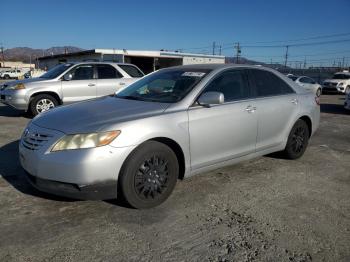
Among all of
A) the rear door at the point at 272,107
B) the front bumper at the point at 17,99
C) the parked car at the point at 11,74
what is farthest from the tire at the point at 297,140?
the parked car at the point at 11,74

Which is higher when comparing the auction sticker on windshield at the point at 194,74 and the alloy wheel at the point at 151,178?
the auction sticker on windshield at the point at 194,74

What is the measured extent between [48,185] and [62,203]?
0.47 metres

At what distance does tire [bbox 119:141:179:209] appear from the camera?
3.54 metres

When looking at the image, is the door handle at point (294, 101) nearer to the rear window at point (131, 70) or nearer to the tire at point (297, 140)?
the tire at point (297, 140)

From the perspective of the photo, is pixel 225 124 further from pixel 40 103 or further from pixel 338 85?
pixel 338 85

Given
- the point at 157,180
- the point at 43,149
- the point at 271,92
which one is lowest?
the point at 157,180

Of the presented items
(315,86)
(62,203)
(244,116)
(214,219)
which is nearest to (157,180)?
(214,219)

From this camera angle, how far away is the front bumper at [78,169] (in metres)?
3.33

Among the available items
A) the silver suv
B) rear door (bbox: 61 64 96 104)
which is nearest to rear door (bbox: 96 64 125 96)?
the silver suv

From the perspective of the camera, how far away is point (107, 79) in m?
10.6

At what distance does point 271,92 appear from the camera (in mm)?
5254

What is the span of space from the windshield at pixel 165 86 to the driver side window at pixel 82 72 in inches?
224

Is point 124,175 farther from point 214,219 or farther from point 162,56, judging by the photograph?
point 162,56

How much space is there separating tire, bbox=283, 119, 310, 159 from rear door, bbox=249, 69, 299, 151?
207 millimetres
